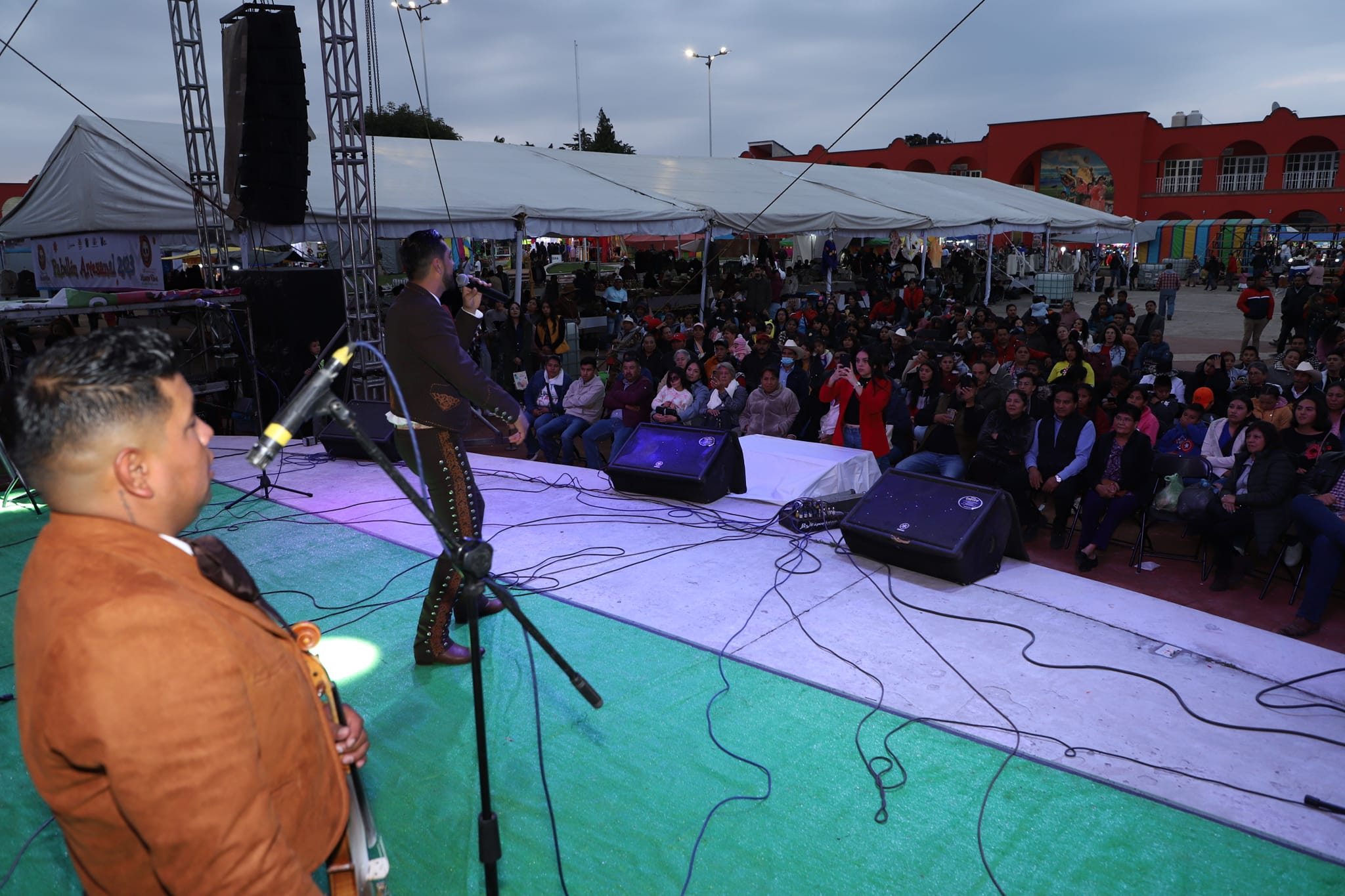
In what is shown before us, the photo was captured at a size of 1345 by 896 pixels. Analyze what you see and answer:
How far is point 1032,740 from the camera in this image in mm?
3150

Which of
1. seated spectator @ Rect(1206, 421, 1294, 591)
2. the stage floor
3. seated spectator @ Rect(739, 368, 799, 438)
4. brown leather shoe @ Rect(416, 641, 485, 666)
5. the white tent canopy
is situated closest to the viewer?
the stage floor

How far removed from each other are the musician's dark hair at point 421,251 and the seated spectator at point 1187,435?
18.3ft

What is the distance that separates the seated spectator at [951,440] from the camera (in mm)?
6645

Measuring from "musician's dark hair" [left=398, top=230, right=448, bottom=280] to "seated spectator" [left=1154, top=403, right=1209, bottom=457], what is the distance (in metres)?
5.58

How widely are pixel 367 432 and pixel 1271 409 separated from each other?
21.9 feet

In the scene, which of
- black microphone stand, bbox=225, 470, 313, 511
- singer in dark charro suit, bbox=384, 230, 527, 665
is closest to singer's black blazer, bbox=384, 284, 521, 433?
singer in dark charro suit, bbox=384, 230, 527, 665

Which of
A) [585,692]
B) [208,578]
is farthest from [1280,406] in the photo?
[208,578]

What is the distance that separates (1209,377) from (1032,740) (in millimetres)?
6553

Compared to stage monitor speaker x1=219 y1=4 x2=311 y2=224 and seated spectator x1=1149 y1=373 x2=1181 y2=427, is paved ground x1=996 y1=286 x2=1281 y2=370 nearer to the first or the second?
seated spectator x1=1149 y1=373 x2=1181 y2=427

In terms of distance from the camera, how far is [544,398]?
29.1 feet

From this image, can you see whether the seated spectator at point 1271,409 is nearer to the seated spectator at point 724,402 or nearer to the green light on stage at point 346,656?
the seated spectator at point 724,402

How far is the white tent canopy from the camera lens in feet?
33.6

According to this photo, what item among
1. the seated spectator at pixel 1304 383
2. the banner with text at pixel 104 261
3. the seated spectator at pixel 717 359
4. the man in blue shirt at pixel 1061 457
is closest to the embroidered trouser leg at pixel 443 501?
the man in blue shirt at pixel 1061 457

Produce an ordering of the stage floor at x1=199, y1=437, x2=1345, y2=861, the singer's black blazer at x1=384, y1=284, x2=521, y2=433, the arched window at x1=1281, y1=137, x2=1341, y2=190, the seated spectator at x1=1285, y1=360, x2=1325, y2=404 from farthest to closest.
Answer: the arched window at x1=1281, y1=137, x2=1341, y2=190 < the seated spectator at x1=1285, y1=360, x2=1325, y2=404 < the singer's black blazer at x1=384, y1=284, x2=521, y2=433 < the stage floor at x1=199, y1=437, x2=1345, y2=861
